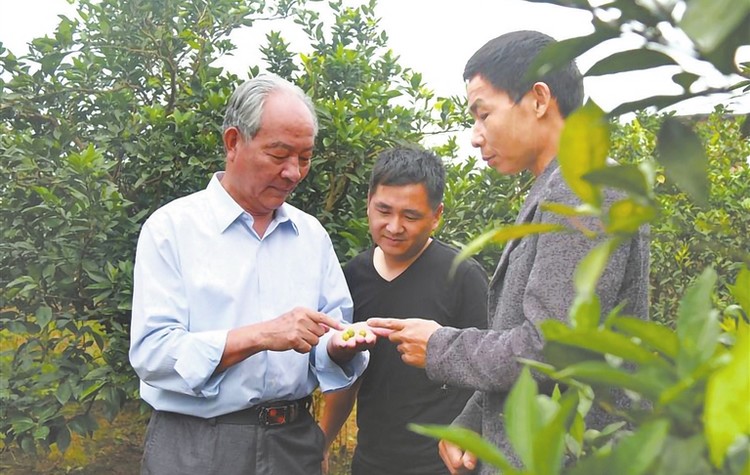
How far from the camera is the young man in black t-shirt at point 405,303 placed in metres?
2.98

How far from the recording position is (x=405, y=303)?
3.03 m

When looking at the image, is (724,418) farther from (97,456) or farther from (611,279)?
(97,456)

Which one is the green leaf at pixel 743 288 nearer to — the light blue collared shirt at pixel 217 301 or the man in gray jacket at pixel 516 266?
the man in gray jacket at pixel 516 266

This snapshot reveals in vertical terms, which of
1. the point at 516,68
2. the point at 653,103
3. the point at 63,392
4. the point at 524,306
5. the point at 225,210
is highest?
the point at 516,68

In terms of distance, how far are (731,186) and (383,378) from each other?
13.9 ft

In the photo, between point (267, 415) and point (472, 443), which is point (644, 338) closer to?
point (472, 443)

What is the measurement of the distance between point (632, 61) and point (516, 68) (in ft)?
5.18

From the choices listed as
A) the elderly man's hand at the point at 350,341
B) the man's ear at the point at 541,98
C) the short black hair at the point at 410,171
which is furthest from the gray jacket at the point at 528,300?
the short black hair at the point at 410,171

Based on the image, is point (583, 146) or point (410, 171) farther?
point (410, 171)

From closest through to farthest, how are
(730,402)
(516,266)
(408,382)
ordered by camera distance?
1. (730,402)
2. (516,266)
3. (408,382)

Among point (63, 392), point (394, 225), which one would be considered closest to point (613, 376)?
point (394, 225)

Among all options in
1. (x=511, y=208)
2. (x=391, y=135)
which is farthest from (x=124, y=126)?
(x=511, y=208)

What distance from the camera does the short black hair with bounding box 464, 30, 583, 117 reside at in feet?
7.04

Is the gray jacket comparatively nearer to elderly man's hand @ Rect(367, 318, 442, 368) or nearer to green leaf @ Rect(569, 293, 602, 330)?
elderly man's hand @ Rect(367, 318, 442, 368)
